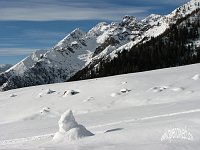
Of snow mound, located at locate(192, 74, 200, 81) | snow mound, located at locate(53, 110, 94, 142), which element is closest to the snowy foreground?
snow mound, located at locate(192, 74, 200, 81)

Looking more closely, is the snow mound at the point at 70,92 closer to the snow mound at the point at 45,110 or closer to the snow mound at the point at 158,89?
the snow mound at the point at 45,110

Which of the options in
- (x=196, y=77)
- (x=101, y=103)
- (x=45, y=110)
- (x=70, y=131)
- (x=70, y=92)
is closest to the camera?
(x=70, y=131)

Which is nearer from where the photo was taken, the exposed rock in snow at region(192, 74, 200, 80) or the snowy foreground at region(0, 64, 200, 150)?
the snowy foreground at region(0, 64, 200, 150)

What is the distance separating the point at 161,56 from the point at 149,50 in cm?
1228

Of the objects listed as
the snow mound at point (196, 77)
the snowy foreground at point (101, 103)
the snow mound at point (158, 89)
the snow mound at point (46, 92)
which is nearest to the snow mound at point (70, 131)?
the snowy foreground at point (101, 103)

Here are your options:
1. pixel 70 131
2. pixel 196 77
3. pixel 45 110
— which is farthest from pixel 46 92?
pixel 70 131

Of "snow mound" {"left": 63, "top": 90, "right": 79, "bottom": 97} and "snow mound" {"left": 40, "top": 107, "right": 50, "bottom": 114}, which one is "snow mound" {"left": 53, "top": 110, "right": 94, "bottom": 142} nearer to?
"snow mound" {"left": 40, "top": 107, "right": 50, "bottom": 114}

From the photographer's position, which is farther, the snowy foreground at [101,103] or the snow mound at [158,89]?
the snow mound at [158,89]

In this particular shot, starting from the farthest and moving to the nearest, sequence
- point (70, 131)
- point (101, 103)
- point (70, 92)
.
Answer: point (70, 92)
point (101, 103)
point (70, 131)

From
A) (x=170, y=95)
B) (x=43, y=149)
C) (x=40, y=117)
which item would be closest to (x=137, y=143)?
(x=43, y=149)

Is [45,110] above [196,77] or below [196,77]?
below

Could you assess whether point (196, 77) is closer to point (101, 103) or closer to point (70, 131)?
point (101, 103)

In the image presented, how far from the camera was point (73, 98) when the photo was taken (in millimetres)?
23844

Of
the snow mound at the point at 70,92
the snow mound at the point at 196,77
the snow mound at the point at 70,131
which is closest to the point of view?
the snow mound at the point at 70,131
